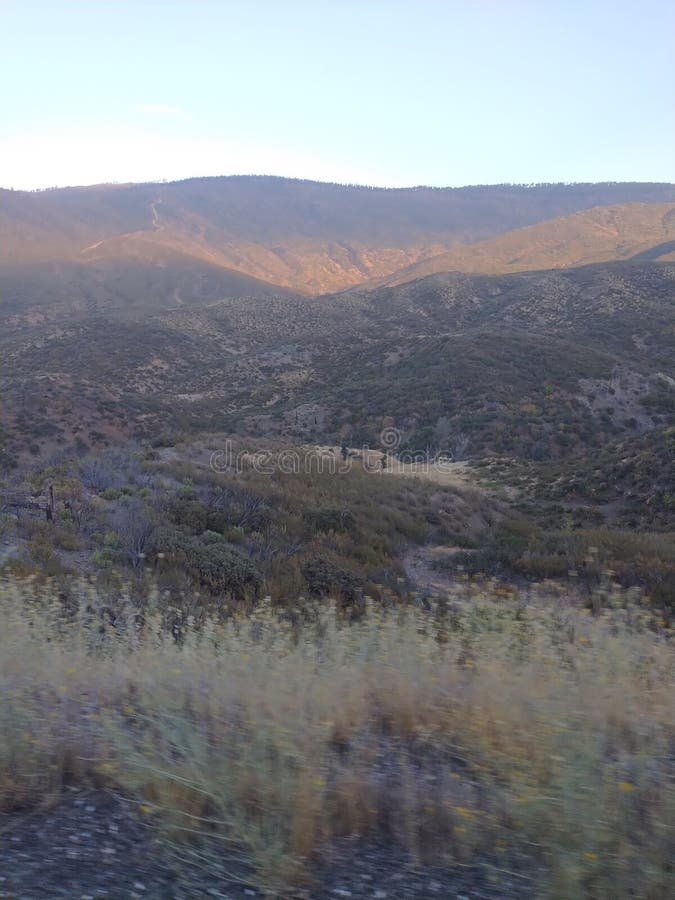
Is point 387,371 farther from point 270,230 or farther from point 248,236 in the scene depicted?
point 270,230

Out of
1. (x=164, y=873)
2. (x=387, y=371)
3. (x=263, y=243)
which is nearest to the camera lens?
(x=164, y=873)

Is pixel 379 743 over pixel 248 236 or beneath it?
beneath

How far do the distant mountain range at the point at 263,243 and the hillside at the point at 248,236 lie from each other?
0.42 m

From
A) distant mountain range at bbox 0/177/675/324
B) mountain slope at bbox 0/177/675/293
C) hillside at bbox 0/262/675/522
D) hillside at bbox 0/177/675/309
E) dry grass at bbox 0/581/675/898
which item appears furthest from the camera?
mountain slope at bbox 0/177/675/293

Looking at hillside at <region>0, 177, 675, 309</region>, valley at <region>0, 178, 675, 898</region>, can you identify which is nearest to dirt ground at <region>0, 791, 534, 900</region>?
valley at <region>0, 178, 675, 898</region>

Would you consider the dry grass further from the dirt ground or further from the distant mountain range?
the distant mountain range

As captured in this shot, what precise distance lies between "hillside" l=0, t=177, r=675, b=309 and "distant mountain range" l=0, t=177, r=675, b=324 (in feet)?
1.38

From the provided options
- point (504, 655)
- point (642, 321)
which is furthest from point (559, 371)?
point (504, 655)

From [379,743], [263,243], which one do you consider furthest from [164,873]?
[263,243]

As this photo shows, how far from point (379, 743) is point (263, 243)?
6896 inches

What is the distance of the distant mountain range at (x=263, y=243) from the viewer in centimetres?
9638

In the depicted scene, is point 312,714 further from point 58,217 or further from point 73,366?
point 58,217

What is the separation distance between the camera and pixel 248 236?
575 ft

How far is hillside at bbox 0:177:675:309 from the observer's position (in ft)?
347
